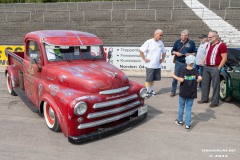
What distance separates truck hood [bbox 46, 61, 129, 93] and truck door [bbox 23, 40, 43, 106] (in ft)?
1.58

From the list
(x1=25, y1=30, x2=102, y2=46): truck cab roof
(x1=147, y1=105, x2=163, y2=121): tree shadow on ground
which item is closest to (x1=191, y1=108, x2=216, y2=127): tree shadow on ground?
(x1=147, y1=105, x2=163, y2=121): tree shadow on ground

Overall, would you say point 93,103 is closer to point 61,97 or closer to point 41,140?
point 61,97

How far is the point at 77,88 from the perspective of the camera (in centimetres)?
464

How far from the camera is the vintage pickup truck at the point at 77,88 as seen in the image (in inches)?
170

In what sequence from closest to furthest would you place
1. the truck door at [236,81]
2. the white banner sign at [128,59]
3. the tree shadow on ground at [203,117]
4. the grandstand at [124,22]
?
1. the tree shadow on ground at [203,117]
2. the truck door at [236,81]
3. the white banner sign at [128,59]
4. the grandstand at [124,22]

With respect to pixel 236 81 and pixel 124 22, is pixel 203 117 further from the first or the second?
pixel 124 22

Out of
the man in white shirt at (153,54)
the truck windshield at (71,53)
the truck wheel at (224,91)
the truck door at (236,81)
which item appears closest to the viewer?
the truck windshield at (71,53)

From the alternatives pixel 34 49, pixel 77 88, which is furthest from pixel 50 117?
pixel 34 49

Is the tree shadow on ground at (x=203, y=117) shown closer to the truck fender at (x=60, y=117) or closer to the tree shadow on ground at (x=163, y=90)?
the tree shadow on ground at (x=163, y=90)

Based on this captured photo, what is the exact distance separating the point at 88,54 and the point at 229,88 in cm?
402

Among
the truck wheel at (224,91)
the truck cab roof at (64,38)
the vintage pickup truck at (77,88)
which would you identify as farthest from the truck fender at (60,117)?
the truck wheel at (224,91)

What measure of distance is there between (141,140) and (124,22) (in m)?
21.5

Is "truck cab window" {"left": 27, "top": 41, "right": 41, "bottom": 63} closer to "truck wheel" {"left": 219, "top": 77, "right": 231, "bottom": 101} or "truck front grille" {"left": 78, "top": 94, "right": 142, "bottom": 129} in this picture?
"truck front grille" {"left": 78, "top": 94, "right": 142, "bottom": 129}

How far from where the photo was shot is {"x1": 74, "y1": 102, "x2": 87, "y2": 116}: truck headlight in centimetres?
418
